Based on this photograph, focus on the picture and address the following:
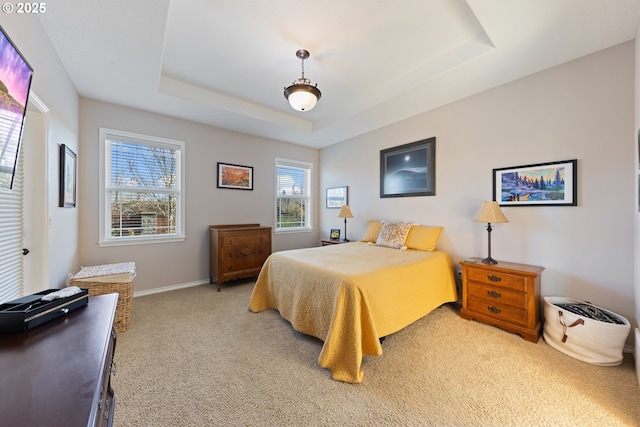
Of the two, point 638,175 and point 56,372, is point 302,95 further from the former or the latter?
point 638,175

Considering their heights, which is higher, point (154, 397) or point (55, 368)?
point (55, 368)

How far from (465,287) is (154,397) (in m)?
2.89

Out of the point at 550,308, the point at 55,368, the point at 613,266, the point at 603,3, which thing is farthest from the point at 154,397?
the point at 603,3

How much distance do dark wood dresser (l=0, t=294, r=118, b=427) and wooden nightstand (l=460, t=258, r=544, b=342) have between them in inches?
117

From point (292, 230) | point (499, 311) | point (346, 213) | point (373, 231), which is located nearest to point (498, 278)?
point (499, 311)

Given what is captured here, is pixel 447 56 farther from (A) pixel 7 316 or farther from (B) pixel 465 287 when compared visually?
(A) pixel 7 316

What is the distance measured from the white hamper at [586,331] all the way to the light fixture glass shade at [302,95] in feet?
9.32

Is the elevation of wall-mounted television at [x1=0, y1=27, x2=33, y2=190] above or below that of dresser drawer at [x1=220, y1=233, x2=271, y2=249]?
above

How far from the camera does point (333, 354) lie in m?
1.84

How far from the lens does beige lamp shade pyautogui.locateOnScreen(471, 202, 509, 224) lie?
8.30 feet

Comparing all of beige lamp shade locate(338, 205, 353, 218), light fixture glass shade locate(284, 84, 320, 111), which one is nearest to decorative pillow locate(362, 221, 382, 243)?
beige lamp shade locate(338, 205, 353, 218)

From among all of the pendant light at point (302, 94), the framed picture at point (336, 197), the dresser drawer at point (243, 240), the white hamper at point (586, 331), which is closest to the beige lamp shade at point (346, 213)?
the framed picture at point (336, 197)

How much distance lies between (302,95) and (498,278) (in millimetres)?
2605

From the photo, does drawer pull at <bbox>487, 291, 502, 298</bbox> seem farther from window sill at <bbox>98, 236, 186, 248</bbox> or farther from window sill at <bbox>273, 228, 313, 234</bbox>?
window sill at <bbox>98, 236, 186, 248</bbox>
